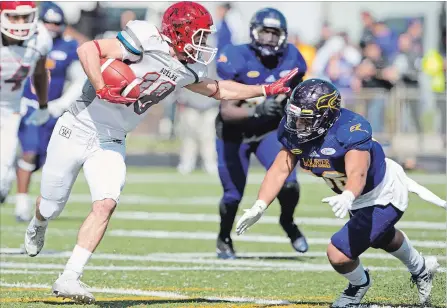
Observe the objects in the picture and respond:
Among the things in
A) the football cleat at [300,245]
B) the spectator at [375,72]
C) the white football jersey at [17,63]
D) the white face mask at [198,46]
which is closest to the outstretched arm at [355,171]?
the white face mask at [198,46]

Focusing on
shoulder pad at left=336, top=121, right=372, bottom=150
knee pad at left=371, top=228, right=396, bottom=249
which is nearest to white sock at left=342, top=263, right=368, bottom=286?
knee pad at left=371, top=228, right=396, bottom=249

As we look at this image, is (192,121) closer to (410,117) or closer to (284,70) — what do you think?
(410,117)

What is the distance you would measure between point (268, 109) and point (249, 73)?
0.31 m

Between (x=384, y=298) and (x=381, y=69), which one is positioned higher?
(x=384, y=298)

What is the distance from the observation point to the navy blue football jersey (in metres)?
8.29

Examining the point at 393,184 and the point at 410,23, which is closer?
the point at 393,184

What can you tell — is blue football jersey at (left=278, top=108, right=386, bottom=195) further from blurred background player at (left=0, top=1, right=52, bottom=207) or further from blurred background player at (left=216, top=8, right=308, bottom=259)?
blurred background player at (left=0, top=1, right=52, bottom=207)

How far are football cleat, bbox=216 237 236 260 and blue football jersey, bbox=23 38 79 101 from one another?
3470 mm

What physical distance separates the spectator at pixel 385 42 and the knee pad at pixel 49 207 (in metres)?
11.2

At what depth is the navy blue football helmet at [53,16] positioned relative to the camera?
11000mm

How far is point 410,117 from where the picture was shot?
53.4 ft

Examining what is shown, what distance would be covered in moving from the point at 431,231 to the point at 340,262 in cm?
396

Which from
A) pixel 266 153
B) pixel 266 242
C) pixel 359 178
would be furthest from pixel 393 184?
pixel 266 242

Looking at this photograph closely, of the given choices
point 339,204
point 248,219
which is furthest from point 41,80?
point 339,204
